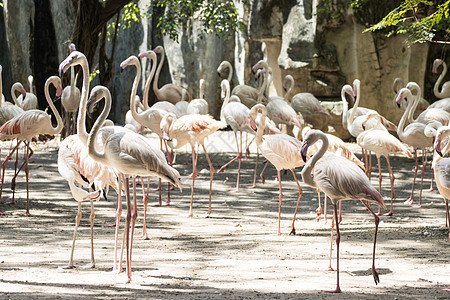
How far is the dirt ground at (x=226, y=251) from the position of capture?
395cm

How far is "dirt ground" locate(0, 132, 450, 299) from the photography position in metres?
3.95

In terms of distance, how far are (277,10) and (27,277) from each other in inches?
456

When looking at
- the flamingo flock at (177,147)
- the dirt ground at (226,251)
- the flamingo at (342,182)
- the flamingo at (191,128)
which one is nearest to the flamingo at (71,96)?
the flamingo flock at (177,147)

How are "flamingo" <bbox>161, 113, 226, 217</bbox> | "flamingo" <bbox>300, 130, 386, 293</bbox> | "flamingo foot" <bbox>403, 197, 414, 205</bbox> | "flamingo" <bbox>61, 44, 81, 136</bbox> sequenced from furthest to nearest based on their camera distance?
"flamingo" <bbox>61, 44, 81, 136</bbox> → "flamingo foot" <bbox>403, 197, 414, 205</bbox> → "flamingo" <bbox>161, 113, 226, 217</bbox> → "flamingo" <bbox>300, 130, 386, 293</bbox>

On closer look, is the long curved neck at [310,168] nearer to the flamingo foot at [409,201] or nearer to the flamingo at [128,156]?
the flamingo at [128,156]

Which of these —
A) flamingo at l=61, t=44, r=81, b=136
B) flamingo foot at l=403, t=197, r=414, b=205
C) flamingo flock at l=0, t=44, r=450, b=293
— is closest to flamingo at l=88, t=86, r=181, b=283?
flamingo flock at l=0, t=44, r=450, b=293

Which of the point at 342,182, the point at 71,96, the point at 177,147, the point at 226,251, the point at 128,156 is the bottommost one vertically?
the point at 226,251

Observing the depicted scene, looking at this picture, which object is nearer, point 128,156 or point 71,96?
point 128,156

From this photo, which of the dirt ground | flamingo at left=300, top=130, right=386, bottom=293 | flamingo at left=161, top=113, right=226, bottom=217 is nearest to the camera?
the dirt ground

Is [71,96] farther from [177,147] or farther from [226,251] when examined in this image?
[226,251]

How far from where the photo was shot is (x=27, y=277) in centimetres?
413

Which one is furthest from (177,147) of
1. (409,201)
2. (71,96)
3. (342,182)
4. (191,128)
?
(71,96)

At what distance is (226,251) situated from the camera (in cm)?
519

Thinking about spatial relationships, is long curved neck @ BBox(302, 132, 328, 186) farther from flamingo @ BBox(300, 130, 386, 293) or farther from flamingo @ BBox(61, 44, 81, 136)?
flamingo @ BBox(61, 44, 81, 136)
